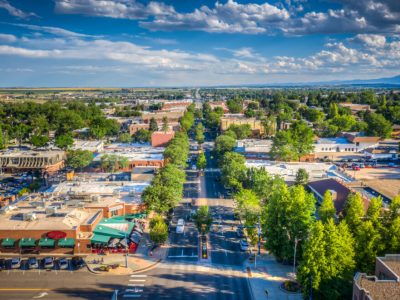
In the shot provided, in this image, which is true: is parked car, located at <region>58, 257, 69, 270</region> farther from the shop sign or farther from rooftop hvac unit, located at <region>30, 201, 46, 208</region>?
rooftop hvac unit, located at <region>30, 201, 46, 208</region>

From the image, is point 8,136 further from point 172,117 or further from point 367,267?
point 367,267

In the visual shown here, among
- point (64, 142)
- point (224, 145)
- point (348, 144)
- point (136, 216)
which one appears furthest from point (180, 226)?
point (348, 144)

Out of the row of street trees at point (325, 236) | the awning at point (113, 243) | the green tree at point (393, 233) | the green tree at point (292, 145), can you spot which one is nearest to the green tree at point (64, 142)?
the green tree at point (292, 145)

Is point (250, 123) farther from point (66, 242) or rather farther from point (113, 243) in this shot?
point (66, 242)

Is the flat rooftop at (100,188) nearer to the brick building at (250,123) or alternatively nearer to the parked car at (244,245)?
the parked car at (244,245)

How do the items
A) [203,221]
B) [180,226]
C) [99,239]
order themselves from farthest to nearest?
[180,226] → [203,221] → [99,239]

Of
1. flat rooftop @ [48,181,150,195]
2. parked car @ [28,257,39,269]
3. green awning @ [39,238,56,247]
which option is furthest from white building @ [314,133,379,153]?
parked car @ [28,257,39,269]
